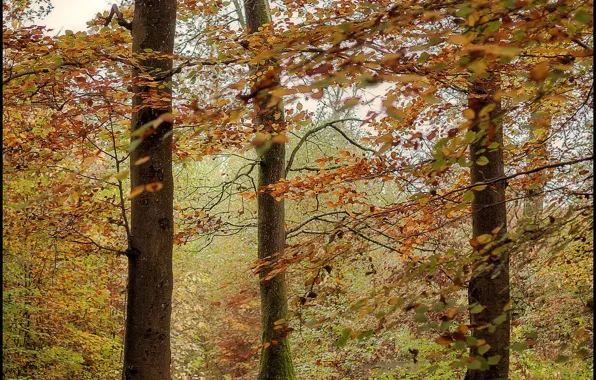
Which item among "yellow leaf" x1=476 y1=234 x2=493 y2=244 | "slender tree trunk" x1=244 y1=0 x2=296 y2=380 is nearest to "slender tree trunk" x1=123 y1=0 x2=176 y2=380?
"yellow leaf" x1=476 y1=234 x2=493 y2=244

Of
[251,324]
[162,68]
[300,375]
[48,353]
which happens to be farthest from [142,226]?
[251,324]

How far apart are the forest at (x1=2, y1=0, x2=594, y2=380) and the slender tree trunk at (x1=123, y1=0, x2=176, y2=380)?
0.6 inches

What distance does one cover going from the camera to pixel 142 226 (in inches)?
175

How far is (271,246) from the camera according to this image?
805cm

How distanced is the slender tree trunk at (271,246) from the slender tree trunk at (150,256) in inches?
125

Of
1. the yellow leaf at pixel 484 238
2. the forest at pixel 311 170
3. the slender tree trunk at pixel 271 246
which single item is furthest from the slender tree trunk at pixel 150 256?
the slender tree trunk at pixel 271 246

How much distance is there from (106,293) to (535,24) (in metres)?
10.2

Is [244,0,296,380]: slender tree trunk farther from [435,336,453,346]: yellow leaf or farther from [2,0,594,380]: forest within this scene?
[435,336,453,346]: yellow leaf

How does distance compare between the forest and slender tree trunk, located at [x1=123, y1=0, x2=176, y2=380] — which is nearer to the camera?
the forest

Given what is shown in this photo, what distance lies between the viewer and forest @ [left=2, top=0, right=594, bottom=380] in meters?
2.44

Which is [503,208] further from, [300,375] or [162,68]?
[300,375]

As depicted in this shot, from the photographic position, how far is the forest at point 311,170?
2441mm

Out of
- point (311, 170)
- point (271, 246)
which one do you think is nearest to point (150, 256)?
point (271, 246)

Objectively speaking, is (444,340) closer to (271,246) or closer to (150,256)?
(150,256)
